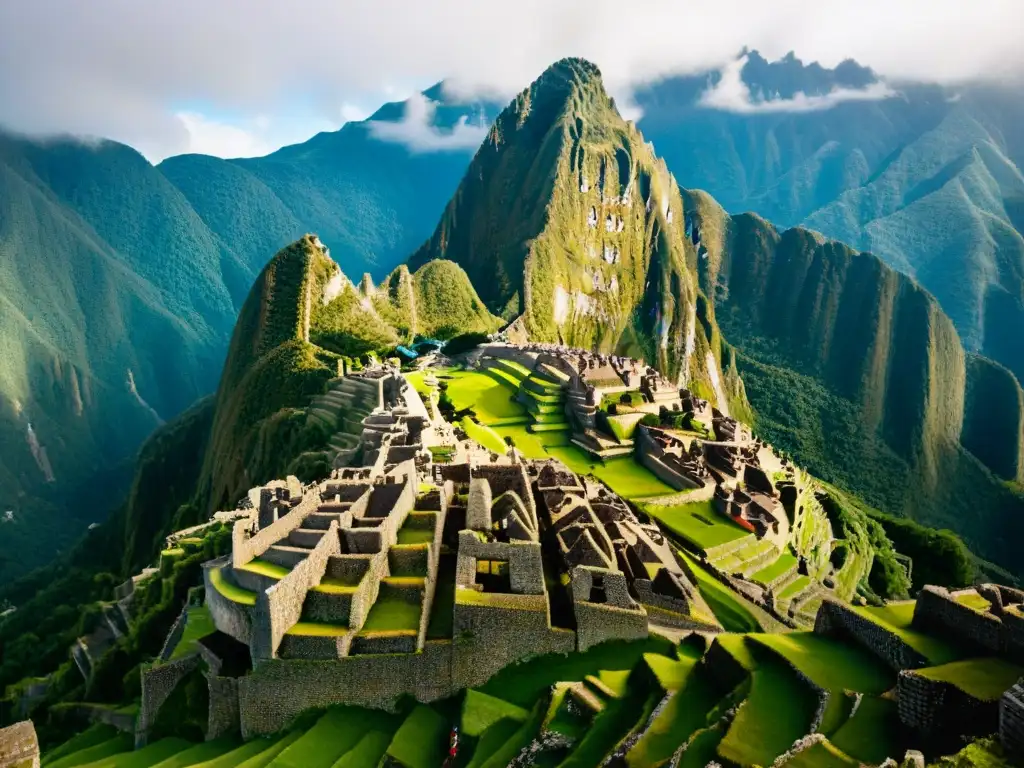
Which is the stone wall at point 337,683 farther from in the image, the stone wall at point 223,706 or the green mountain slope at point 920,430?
the green mountain slope at point 920,430

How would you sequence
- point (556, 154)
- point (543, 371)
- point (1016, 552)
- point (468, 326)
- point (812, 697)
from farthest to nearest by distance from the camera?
point (556, 154)
point (468, 326)
point (1016, 552)
point (543, 371)
point (812, 697)

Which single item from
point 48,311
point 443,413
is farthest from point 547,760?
point 48,311

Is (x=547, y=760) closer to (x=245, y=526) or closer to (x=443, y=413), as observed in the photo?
(x=245, y=526)

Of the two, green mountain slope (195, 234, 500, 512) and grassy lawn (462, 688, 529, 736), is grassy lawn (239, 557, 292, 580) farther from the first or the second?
green mountain slope (195, 234, 500, 512)

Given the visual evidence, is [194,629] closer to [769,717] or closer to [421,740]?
[421,740]

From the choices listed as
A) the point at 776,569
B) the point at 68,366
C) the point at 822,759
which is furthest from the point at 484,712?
the point at 68,366
